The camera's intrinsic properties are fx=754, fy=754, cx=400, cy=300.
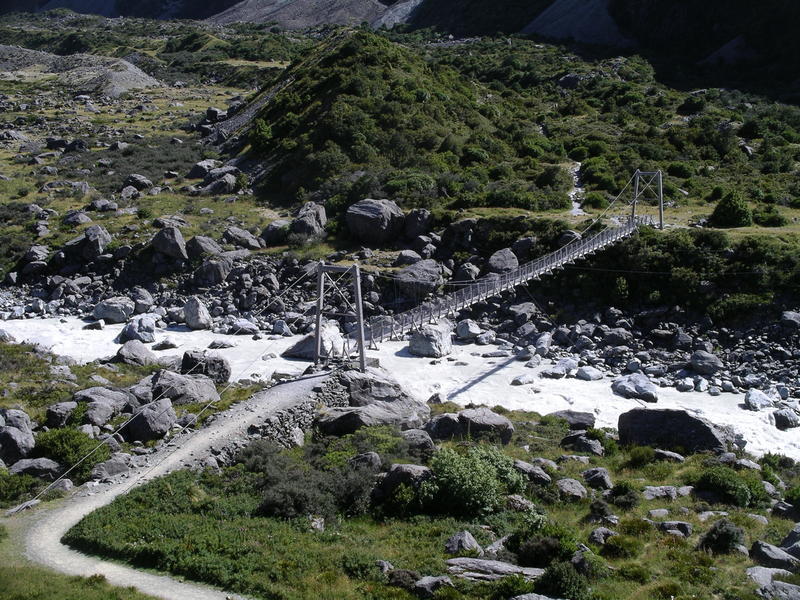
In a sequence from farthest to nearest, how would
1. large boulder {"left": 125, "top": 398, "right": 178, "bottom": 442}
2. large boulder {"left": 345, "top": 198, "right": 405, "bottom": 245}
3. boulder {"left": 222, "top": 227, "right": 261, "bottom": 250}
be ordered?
boulder {"left": 222, "top": 227, "right": 261, "bottom": 250}, large boulder {"left": 345, "top": 198, "right": 405, "bottom": 245}, large boulder {"left": 125, "top": 398, "right": 178, "bottom": 442}

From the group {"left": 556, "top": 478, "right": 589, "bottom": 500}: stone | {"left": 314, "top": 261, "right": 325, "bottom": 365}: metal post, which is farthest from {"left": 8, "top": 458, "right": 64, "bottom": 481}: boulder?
{"left": 556, "top": 478, "right": 589, "bottom": 500}: stone

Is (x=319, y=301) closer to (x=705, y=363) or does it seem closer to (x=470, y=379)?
(x=470, y=379)

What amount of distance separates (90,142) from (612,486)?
61089 millimetres

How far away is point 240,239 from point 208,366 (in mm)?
16867

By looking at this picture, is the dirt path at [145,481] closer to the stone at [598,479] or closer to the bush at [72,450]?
the bush at [72,450]

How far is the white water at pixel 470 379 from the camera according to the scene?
26.5 m

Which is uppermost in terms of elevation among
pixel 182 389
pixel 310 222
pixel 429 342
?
pixel 310 222

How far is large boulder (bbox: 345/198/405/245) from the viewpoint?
140ft

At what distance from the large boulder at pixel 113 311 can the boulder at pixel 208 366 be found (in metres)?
10.2

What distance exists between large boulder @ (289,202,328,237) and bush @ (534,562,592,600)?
107 feet

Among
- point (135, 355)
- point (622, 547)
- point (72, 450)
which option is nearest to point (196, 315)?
point (135, 355)

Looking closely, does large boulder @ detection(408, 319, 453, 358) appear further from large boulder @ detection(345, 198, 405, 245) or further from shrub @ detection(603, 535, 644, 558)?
shrub @ detection(603, 535, 644, 558)

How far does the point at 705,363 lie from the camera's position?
100ft

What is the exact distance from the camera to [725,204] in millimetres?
39938
